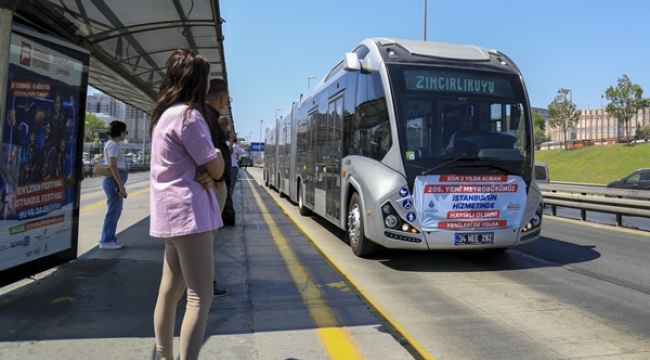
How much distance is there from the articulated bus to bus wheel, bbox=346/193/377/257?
2 cm

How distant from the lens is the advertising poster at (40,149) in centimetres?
438

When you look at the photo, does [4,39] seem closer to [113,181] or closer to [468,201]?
[113,181]

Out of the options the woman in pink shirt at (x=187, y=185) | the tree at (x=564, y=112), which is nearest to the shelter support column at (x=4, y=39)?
the woman in pink shirt at (x=187, y=185)

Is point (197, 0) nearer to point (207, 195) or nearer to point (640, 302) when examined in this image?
point (207, 195)

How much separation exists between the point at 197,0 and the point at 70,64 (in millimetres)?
1823

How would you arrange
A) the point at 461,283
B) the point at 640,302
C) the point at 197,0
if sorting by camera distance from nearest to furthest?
the point at 640,302 < the point at 461,283 < the point at 197,0

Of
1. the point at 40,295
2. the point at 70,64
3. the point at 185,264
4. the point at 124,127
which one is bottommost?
the point at 40,295

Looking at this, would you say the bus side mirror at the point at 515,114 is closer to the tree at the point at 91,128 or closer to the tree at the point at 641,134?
the tree at the point at 641,134

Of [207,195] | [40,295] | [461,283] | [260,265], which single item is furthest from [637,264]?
[40,295]

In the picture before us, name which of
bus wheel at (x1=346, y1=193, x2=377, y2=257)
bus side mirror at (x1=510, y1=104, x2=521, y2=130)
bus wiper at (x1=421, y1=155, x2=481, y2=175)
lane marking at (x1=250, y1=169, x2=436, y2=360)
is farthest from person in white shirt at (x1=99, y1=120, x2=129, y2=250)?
bus side mirror at (x1=510, y1=104, x2=521, y2=130)

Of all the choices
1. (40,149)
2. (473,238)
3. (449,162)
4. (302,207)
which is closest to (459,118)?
(449,162)

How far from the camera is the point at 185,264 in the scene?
8.59 feet

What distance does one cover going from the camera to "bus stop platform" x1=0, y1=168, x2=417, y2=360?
3.56 metres

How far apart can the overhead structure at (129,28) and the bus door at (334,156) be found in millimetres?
2311
